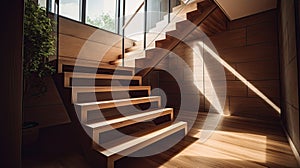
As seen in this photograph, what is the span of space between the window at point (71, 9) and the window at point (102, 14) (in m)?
0.17

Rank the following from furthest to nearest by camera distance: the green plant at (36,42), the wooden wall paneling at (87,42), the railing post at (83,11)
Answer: the railing post at (83,11), the wooden wall paneling at (87,42), the green plant at (36,42)

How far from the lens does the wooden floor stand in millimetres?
1305

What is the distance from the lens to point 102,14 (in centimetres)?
345

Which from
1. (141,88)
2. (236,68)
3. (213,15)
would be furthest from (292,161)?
(213,15)

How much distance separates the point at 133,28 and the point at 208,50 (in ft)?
5.87

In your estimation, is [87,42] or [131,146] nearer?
[131,146]

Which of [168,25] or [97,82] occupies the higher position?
[168,25]

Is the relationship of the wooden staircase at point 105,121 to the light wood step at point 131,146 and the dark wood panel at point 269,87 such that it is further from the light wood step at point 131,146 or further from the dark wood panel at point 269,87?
the dark wood panel at point 269,87

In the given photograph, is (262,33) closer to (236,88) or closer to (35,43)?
(236,88)

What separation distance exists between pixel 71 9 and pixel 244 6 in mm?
3007

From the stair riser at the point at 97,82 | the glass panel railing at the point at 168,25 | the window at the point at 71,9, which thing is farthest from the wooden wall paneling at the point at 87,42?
the glass panel railing at the point at 168,25

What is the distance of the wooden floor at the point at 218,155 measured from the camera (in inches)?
51.4

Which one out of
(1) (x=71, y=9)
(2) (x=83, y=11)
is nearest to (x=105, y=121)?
(1) (x=71, y=9)

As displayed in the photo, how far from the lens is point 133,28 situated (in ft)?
12.3
